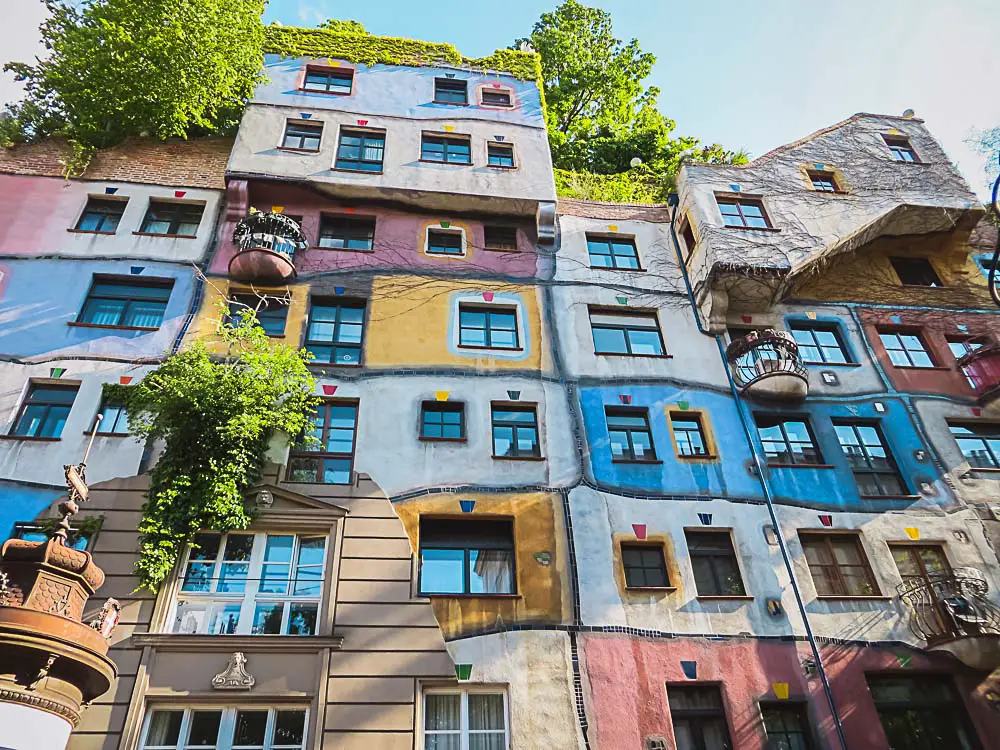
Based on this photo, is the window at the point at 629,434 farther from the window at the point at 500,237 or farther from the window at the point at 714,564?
the window at the point at 500,237

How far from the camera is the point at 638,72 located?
99.7ft

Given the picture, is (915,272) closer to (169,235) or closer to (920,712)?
(920,712)

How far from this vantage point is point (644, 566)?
12.5m

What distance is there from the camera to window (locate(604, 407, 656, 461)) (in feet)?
45.4

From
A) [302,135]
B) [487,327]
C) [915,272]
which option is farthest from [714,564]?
[302,135]

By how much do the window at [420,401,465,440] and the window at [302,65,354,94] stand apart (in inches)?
404

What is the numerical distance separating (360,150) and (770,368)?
36.0 feet

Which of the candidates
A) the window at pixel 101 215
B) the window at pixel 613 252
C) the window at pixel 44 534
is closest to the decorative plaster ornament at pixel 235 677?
the window at pixel 44 534

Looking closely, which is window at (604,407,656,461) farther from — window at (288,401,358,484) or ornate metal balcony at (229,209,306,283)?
ornate metal balcony at (229,209,306,283)

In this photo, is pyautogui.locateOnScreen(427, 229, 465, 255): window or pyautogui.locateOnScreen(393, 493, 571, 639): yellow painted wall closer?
pyautogui.locateOnScreen(393, 493, 571, 639): yellow painted wall

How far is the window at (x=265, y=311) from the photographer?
14.6 metres

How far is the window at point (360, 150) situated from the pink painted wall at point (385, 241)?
1.11 meters

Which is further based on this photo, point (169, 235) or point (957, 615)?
point (169, 235)

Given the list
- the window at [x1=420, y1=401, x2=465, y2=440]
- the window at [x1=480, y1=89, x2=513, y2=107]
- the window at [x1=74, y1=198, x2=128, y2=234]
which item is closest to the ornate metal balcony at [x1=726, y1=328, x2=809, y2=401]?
the window at [x1=420, y1=401, x2=465, y2=440]
